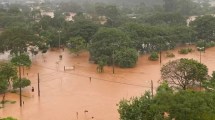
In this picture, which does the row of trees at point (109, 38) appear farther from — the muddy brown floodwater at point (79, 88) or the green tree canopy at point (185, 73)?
the green tree canopy at point (185, 73)

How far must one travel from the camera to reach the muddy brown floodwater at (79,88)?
25812 mm

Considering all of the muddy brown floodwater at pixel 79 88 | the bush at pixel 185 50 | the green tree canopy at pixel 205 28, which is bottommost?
the muddy brown floodwater at pixel 79 88

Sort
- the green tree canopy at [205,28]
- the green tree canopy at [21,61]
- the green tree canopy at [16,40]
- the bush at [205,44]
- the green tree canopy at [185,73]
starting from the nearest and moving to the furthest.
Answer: the green tree canopy at [185,73]
the green tree canopy at [21,61]
the green tree canopy at [16,40]
the bush at [205,44]
the green tree canopy at [205,28]

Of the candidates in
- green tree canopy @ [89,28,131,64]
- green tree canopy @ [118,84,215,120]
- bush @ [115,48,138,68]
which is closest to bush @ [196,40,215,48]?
green tree canopy @ [89,28,131,64]

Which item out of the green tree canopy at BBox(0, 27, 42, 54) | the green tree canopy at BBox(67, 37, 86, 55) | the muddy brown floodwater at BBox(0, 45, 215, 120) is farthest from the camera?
the green tree canopy at BBox(67, 37, 86, 55)

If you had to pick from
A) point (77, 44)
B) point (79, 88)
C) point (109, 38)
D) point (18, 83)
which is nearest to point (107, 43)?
point (109, 38)

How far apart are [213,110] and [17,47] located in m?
26.4

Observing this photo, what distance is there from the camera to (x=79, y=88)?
3156 cm

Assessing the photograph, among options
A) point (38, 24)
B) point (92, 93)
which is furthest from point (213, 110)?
point (38, 24)

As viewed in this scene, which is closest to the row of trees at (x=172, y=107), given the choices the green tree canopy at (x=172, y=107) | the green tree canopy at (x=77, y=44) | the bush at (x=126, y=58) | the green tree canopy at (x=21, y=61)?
the green tree canopy at (x=172, y=107)

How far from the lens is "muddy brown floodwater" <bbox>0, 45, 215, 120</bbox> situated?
84.7ft

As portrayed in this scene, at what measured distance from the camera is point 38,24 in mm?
55500

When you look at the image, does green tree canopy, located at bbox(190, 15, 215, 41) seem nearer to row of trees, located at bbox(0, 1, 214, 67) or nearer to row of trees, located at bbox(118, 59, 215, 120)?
row of trees, located at bbox(0, 1, 214, 67)

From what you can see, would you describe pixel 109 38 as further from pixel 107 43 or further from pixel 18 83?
pixel 18 83
